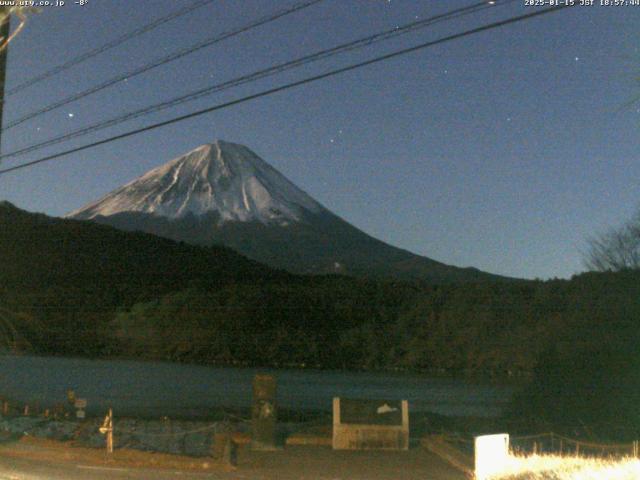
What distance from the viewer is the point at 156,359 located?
77688 mm

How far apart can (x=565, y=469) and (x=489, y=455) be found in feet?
4.41

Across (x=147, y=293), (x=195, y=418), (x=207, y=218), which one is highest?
(x=207, y=218)

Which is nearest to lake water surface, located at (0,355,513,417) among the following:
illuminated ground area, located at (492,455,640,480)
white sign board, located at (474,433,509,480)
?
illuminated ground area, located at (492,455,640,480)

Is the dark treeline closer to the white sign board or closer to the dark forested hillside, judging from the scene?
the dark forested hillside

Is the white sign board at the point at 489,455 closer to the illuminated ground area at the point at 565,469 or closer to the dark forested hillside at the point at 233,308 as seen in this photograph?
the illuminated ground area at the point at 565,469

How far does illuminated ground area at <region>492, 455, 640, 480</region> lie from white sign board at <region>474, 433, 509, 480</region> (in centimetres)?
18

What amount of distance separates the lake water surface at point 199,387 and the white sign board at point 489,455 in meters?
29.3

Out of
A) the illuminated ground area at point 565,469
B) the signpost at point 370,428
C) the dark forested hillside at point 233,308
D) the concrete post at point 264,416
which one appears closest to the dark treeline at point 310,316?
the dark forested hillside at point 233,308

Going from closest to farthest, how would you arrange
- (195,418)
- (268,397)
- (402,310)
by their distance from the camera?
(268,397)
(195,418)
(402,310)

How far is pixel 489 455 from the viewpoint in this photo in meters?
15.0

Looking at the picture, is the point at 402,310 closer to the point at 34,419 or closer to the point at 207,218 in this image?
the point at 34,419

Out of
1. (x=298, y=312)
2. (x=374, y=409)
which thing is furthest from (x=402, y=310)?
(x=374, y=409)

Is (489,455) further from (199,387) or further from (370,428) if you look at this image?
(199,387)

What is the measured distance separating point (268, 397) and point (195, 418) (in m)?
24.6
